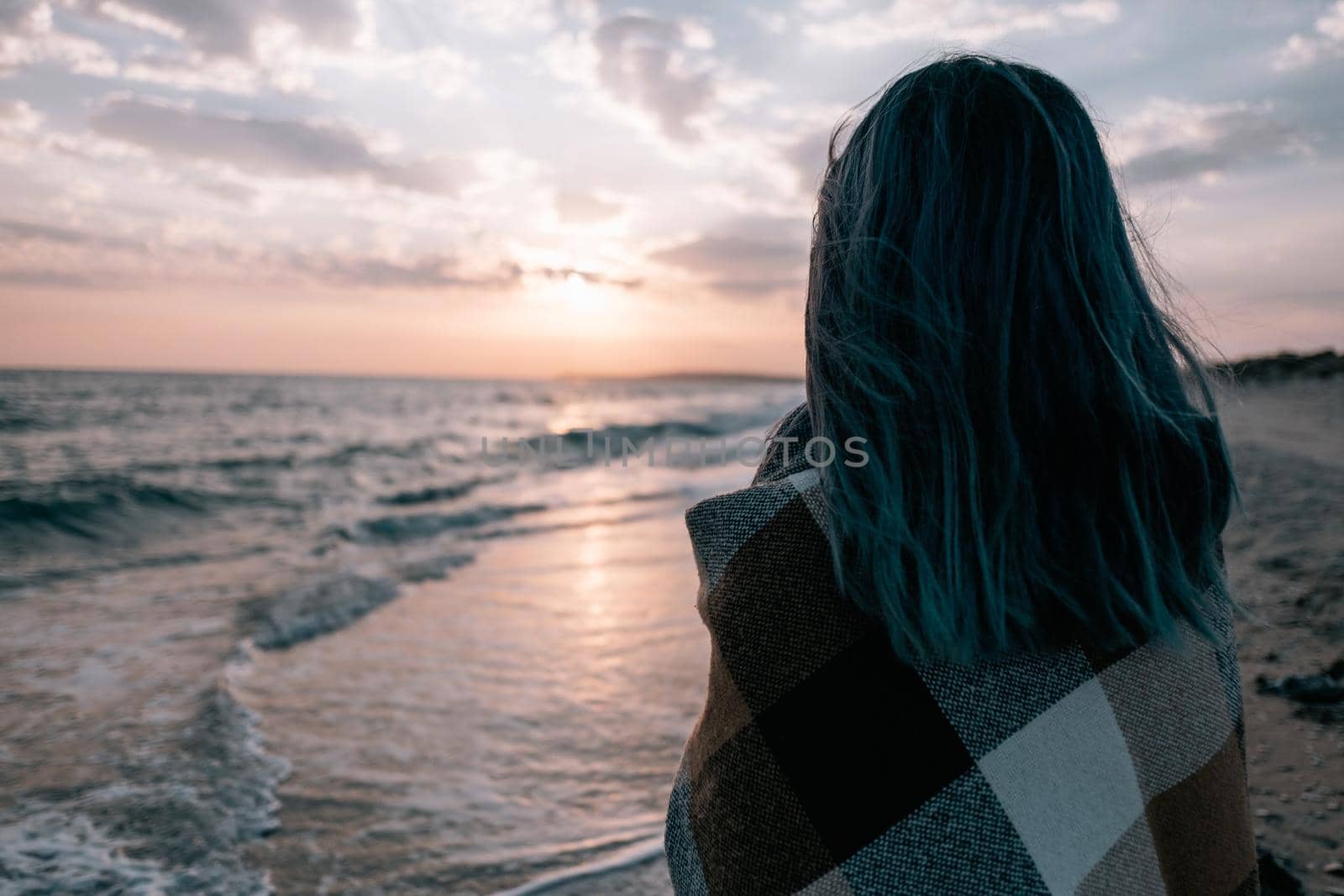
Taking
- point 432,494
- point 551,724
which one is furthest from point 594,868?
point 432,494

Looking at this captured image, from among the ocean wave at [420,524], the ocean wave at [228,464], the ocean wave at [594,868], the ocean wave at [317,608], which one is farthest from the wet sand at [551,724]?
the ocean wave at [228,464]

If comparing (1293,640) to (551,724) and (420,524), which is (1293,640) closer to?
(551,724)

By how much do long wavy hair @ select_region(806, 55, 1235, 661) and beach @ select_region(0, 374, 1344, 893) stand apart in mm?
297

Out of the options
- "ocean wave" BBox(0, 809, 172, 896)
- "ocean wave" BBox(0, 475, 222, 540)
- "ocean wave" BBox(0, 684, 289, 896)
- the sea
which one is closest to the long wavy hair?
the sea

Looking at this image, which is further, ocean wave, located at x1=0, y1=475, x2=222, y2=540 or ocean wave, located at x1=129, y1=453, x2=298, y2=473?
ocean wave, located at x1=129, y1=453, x2=298, y2=473

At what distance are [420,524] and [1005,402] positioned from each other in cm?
889

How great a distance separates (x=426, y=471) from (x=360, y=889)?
460 inches

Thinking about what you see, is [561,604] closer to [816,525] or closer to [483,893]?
[483,893]

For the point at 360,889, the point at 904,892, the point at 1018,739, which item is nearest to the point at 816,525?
the point at 1018,739

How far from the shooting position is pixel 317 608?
5449 mm

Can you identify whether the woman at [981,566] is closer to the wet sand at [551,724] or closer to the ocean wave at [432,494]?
the wet sand at [551,724]

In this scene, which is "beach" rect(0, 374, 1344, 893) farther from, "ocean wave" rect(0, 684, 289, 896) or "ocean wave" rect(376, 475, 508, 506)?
"ocean wave" rect(376, 475, 508, 506)

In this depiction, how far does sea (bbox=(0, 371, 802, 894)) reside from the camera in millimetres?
2617

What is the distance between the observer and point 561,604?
5.55 meters
